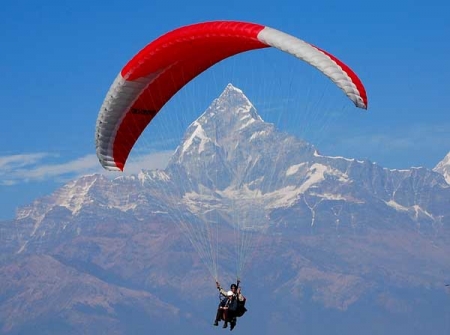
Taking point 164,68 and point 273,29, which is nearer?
point 273,29

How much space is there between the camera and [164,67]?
51.3m

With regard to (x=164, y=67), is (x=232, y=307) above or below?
below

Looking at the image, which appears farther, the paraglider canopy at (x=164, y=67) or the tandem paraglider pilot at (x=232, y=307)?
the tandem paraglider pilot at (x=232, y=307)

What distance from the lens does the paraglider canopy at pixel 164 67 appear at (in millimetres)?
45188

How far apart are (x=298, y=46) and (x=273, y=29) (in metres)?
2.32

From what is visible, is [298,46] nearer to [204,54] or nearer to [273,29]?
[273,29]

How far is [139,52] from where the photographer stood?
50.4 m

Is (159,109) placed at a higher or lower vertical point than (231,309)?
higher

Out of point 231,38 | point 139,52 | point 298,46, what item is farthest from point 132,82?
point 298,46

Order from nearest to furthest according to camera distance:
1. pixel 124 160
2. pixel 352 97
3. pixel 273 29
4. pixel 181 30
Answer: pixel 352 97 < pixel 273 29 < pixel 181 30 < pixel 124 160

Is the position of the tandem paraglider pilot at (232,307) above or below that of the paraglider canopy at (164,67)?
below

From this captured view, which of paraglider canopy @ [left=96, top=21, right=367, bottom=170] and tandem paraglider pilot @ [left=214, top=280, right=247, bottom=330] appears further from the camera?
tandem paraglider pilot @ [left=214, top=280, right=247, bottom=330]

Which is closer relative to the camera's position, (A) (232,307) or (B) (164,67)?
(A) (232,307)

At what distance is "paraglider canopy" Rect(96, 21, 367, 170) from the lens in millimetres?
45188
